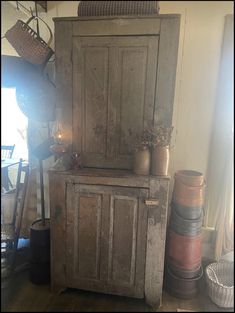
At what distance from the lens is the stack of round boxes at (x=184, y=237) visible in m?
1.21

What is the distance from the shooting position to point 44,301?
78cm

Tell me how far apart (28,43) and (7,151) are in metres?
0.57

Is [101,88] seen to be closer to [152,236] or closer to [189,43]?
[189,43]

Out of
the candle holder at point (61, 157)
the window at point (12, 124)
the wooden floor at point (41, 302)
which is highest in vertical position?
the window at point (12, 124)

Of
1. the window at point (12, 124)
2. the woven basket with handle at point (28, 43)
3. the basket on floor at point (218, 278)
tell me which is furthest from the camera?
the basket on floor at point (218, 278)

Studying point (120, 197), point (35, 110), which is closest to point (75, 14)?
point (35, 110)

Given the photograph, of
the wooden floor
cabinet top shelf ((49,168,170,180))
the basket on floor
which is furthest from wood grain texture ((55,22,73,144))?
the basket on floor

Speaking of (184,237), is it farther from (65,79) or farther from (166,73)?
(65,79)

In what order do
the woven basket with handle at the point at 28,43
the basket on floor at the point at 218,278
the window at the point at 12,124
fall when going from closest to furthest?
1. the window at the point at 12,124
2. the woven basket with handle at the point at 28,43
3. the basket on floor at the point at 218,278

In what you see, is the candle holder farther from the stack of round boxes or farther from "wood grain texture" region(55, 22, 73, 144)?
the stack of round boxes

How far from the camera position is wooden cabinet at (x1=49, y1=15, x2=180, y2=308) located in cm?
110

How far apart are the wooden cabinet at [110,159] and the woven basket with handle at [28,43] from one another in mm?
72

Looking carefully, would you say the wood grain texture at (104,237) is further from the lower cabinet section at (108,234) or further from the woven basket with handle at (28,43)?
the woven basket with handle at (28,43)

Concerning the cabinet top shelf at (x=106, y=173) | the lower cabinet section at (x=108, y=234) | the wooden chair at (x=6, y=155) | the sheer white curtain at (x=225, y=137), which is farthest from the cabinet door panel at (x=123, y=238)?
the wooden chair at (x=6, y=155)
